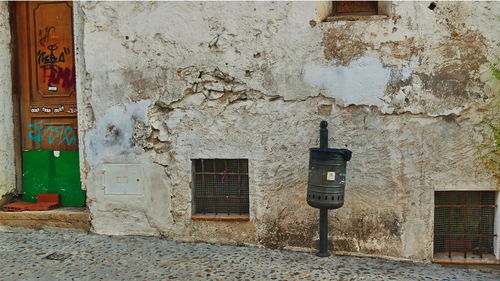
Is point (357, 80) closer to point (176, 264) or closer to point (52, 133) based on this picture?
point (176, 264)

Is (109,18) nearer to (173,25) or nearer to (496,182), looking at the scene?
(173,25)

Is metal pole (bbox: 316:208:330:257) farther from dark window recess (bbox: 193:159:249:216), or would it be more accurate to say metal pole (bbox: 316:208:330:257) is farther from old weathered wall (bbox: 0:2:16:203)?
old weathered wall (bbox: 0:2:16:203)

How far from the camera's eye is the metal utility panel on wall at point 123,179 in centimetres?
434

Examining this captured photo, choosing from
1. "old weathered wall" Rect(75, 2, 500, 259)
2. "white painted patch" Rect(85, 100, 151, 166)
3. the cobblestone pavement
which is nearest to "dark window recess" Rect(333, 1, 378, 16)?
"old weathered wall" Rect(75, 2, 500, 259)

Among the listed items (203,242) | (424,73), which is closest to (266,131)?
(203,242)

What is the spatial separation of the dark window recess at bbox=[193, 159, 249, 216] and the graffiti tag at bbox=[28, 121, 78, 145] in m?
1.70

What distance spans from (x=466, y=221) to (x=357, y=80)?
1831 mm

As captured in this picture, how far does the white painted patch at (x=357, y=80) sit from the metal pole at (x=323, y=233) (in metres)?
1.13

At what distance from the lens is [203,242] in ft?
14.1

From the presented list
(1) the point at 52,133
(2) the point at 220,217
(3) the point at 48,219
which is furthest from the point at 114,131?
(2) the point at 220,217

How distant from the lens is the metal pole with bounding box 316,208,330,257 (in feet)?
12.9

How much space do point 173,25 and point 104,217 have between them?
7.36ft

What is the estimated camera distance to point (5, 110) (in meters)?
4.80

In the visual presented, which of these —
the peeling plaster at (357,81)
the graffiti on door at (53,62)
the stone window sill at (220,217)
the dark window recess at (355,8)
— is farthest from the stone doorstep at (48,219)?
the dark window recess at (355,8)
